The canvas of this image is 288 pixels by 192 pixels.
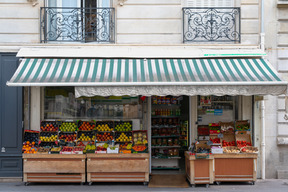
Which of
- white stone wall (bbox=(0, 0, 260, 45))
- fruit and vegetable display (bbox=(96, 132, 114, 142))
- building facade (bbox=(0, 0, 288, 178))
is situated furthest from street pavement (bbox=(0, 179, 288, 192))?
white stone wall (bbox=(0, 0, 260, 45))

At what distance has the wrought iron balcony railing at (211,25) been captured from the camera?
31.9 feet

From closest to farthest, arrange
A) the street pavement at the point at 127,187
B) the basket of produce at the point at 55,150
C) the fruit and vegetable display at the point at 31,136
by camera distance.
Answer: the street pavement at the point at 127,187 < the basket of produce at the point at 55,150 < the fruit and vegetable display at the point at 31,136

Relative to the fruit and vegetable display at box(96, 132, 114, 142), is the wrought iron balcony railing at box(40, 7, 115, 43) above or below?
above

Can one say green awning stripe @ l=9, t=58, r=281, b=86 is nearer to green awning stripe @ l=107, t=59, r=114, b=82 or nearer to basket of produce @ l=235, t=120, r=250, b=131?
green awning stripe @ l=107, t=59, r=114, b=82

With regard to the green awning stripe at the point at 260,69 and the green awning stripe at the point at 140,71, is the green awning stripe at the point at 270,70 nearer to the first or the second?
the green awning stripe at the point at 140,71

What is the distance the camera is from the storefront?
802 centimetres

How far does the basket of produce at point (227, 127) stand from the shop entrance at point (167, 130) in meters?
1.33

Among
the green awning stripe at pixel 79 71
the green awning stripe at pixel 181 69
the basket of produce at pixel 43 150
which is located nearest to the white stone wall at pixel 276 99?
the green awning stripe at pixel 181 69

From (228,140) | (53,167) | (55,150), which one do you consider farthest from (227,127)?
(53,167)

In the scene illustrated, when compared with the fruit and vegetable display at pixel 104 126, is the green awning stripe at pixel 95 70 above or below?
above

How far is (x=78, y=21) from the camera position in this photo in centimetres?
975

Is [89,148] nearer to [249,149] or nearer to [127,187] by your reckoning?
[127,187]

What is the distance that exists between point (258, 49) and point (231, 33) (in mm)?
882

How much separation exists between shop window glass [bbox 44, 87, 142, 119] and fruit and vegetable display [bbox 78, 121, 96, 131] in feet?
1.13
